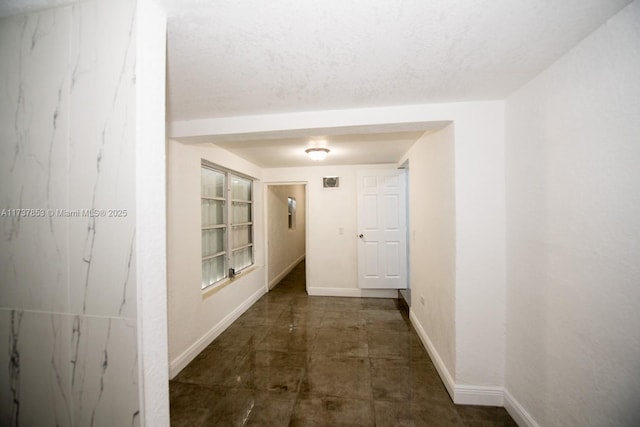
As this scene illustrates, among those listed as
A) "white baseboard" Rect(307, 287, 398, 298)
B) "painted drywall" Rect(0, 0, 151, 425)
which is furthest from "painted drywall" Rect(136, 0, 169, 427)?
"white baseboard" Rect(307, 287, 398, 298)

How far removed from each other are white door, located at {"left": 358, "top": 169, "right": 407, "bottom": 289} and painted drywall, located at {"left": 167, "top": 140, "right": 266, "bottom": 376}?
2301mm

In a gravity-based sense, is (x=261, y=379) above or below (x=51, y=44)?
below

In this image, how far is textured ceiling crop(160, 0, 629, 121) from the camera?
2.95 feet

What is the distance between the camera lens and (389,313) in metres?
3.37

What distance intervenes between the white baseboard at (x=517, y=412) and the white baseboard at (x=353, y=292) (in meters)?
2.36

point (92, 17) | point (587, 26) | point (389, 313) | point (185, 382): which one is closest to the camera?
point (92, 17)

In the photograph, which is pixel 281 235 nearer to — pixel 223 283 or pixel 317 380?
pixel 223 283

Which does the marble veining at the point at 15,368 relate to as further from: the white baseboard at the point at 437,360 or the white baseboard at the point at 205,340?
the white baseboard at the point at 437,360

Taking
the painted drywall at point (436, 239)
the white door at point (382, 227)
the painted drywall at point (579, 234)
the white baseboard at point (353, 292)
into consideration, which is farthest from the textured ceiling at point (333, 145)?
the white baseboard at point (353, 292)

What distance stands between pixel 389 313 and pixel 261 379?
2069 mm

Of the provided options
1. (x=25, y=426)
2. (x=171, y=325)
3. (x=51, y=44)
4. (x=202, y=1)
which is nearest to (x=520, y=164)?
(x=202, y=1)

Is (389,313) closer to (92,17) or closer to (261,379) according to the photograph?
(261,379)

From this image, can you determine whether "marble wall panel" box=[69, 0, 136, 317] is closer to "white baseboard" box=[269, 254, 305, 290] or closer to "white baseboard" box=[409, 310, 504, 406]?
"white baseboard" box=[409, 310, 504, 406]

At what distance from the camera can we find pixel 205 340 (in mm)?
2508
